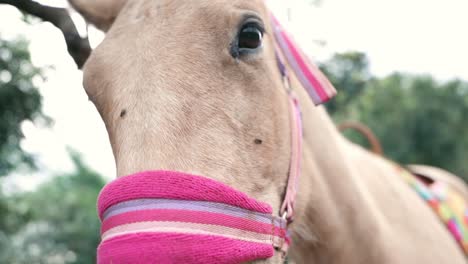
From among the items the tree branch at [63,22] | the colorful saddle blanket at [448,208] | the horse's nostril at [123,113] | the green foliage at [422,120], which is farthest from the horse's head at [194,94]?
the green foliage at [422,120]

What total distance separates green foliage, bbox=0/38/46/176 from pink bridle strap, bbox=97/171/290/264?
10.3 ft

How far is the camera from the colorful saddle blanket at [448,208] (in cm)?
277

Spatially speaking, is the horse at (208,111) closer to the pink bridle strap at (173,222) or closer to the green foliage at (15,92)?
the pink bridle strap at (173,222)

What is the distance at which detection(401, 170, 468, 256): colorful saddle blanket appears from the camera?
2.77 m

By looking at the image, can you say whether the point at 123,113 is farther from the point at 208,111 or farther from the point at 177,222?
the point at 177,222

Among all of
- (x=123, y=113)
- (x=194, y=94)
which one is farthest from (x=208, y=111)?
(x=123, y=113)

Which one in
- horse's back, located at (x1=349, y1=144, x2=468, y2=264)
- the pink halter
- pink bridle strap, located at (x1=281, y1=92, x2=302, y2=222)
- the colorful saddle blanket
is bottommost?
the colorful saddle blanket

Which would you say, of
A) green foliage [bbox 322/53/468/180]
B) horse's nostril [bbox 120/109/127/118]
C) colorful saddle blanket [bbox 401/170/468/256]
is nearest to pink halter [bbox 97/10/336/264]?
horse's nostril [bbox 120/109/127/118]

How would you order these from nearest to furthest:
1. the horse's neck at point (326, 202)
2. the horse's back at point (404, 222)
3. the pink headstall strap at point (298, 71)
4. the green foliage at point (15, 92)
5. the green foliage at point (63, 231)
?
the pink headstall strap at point (298, 71) < the horse's neck at point (326, 202) < the horse's back at point (404, 222) < the green foliage at point (15, 92) < the green foliage at point (63, 231)

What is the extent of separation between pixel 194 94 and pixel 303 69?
86cm

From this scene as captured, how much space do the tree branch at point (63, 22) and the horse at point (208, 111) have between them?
0.15 m

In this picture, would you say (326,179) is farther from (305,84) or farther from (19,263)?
(19,263)

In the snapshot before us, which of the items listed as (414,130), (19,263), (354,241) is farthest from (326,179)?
(19,263)

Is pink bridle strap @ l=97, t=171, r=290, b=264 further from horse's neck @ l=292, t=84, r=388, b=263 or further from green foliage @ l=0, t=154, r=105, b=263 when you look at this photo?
green foliage @ l=0, t=154, r=105, b=263
